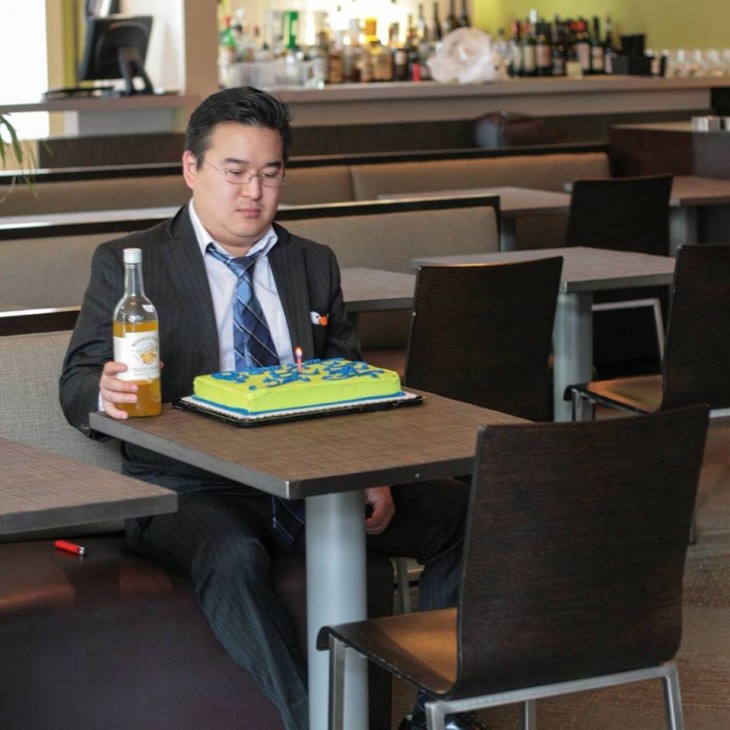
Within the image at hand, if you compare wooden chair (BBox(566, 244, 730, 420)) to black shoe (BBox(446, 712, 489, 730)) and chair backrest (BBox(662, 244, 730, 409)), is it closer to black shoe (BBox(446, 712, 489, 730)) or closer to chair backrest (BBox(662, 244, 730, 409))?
chair backrest (BBox(662, 244, 730, 409))

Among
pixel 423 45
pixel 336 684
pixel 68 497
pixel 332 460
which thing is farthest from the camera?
pixel 423 45

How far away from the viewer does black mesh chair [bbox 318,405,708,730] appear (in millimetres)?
1949

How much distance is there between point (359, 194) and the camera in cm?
664

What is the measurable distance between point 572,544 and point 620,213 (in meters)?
3.72

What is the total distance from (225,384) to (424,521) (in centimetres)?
52

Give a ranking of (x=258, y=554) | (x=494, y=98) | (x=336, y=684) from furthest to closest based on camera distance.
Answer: (x=494, y=98) < (x=258, y=554) < (x=336, y=684)

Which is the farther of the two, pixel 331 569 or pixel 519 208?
pixel 519 208

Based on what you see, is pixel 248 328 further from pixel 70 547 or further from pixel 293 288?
pixel 70 547

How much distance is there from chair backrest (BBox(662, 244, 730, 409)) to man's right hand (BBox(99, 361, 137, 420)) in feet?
5.61

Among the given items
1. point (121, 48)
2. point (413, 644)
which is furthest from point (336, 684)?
point (121, 48)

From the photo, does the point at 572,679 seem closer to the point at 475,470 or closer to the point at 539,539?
the point at 539,539

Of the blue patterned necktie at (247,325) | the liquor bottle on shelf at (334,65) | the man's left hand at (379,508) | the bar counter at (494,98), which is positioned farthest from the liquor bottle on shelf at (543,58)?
the man's left hand at (379,508)

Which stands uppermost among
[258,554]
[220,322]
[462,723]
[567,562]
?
[220,322]

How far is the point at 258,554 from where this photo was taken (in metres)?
2.53
